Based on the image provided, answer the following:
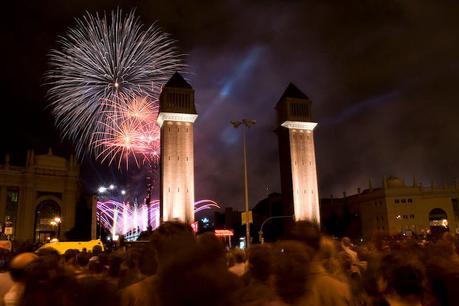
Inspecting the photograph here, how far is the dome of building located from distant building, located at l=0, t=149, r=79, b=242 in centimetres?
5846

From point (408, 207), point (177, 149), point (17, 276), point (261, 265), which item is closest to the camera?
point (261, 265)

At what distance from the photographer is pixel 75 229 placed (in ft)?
231

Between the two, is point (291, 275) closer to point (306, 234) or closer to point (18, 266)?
point (306, 234)

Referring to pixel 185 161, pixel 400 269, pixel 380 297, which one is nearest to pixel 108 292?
pixel 400 269

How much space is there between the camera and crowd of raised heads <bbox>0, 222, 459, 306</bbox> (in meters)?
2.60

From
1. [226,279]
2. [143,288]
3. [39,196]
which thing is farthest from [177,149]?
[226,279]

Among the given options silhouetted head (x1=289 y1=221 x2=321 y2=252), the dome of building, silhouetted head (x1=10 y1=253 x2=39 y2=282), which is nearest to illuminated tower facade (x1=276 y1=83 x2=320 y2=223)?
the dome of building

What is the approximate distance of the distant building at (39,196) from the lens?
67125mm

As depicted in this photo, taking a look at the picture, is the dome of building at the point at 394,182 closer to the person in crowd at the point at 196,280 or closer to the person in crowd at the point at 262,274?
the person in crowd at the point at 262,274

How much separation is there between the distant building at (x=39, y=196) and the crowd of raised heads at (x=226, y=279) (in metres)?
64.1

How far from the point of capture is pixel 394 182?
89500 millimetres

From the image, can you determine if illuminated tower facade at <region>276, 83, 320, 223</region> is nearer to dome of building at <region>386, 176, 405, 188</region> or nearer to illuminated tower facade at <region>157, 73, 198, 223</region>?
illuminated tower facade at <region>157, 73, 198, 223</region>

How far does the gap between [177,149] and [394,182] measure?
46.3 metres

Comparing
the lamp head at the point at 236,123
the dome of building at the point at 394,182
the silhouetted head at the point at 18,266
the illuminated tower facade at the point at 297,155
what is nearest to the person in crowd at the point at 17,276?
the silhouetted head at the point at 18,266
